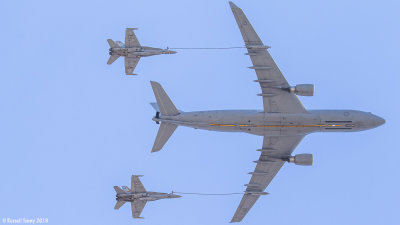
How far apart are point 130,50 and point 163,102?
25.6 feet

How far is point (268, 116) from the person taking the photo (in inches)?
2530

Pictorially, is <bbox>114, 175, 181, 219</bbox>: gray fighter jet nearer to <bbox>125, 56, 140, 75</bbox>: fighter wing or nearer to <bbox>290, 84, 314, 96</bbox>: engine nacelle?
<bbox>125, 56, 140, 75</bbox>: fighter wing

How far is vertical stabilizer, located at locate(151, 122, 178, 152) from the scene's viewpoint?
66.1 meters

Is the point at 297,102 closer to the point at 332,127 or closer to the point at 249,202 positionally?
the point at 332,127

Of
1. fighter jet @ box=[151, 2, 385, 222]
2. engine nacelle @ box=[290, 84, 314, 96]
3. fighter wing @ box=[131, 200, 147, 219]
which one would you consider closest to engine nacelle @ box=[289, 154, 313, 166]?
fighter jet @ box=[151, 2, 385, 222]

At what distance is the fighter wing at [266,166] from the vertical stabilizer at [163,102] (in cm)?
1145

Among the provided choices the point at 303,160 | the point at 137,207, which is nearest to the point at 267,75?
the point at 303,160

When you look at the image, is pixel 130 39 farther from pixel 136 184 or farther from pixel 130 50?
pixel 136 184

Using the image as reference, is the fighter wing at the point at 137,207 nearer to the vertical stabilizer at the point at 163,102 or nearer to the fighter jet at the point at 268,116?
the fighter jet at the point at 268,116

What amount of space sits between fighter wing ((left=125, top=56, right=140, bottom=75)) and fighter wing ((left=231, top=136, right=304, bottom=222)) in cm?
1783

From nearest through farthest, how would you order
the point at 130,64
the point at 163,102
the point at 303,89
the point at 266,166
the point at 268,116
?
the point at 303,89 → the point at 268,116 → the point at 163,102 → the point at 130,64 → the point at 266,166

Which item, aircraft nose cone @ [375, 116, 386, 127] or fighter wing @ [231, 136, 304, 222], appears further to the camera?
fighter wing @ [231, 136, 304, 222]

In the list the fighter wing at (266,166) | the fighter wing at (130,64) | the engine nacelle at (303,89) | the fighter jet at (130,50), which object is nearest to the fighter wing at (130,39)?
the fighter jet at (130,50)

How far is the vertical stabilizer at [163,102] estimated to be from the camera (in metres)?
65.4
